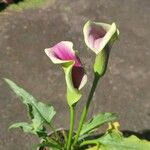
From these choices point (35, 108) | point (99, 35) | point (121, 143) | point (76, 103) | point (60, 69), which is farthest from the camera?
point (60, 69)

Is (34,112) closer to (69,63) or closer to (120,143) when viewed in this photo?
(120,143)

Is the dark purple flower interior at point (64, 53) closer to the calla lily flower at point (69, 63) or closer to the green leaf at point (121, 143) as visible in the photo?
the calla lily flower at point (69, 63)

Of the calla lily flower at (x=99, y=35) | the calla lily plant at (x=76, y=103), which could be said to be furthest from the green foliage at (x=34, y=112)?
the calla lily flower at (x=99, y=35)

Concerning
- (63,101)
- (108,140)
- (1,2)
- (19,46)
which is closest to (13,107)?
(63,101)

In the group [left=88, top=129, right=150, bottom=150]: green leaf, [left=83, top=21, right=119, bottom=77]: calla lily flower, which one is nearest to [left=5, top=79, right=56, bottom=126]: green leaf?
[left=88, top=129, right=150, bottom=150]: green leaf

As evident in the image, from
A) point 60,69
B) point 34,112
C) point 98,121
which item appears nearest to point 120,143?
point 98,121

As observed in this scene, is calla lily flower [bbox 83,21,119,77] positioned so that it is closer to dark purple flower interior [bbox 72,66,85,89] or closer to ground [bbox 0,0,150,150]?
dark purple flower interior [bbox 72,66,85,89]

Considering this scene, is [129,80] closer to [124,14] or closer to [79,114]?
[79,114]
